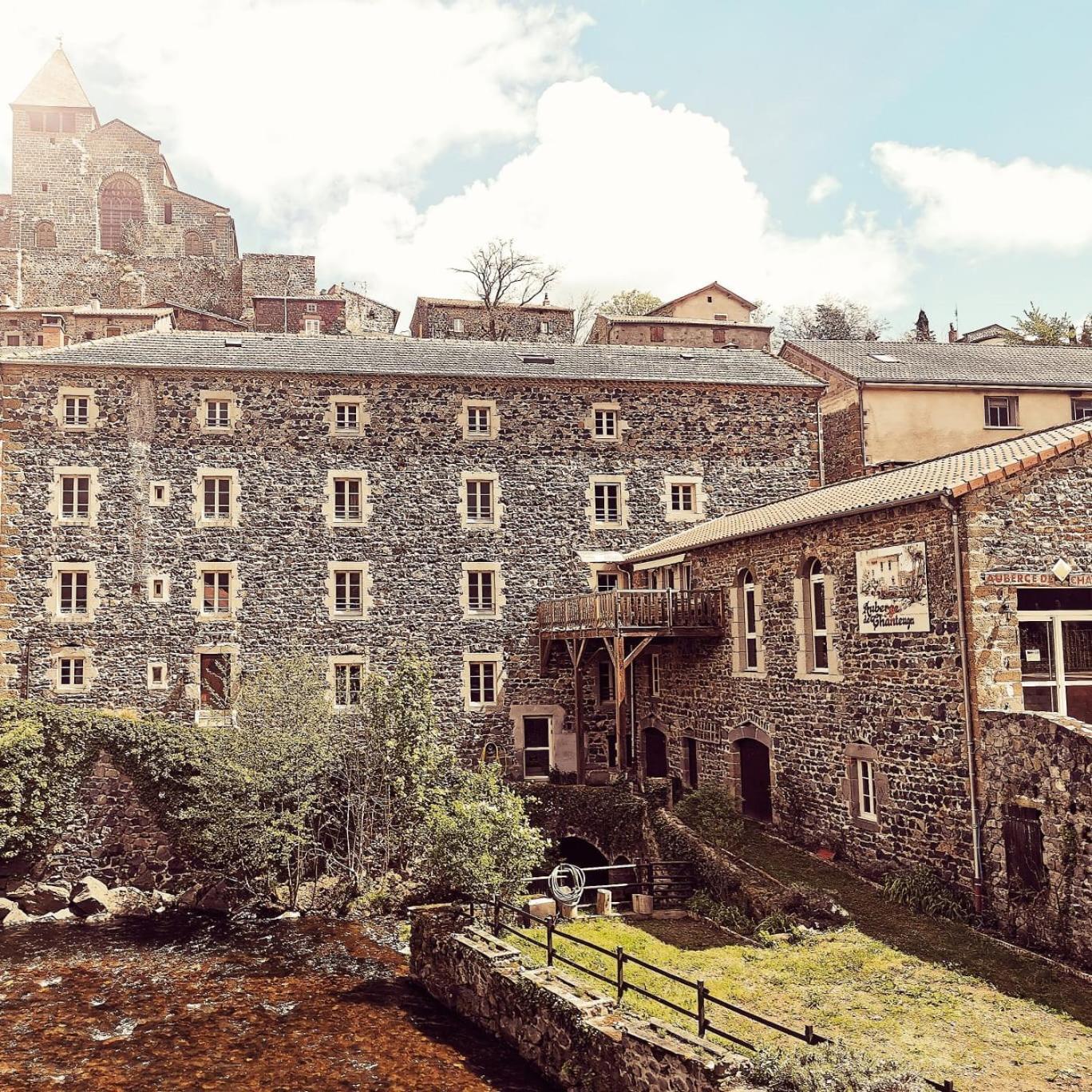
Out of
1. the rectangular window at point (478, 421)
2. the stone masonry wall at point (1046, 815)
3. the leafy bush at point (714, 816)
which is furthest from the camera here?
the rectangular window at point (478, 421)

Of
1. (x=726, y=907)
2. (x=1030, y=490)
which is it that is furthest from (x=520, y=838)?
(x=1030, y=490)

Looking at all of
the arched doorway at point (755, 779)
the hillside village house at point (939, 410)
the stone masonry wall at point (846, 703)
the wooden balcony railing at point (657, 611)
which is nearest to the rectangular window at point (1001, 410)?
the hillside village house at point (939, 410)

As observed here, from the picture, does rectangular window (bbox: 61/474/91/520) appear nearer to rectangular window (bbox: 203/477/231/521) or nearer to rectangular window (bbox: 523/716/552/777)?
rectangular window (bbox: 203/477/231/521)

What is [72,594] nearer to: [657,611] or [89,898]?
[89,898]

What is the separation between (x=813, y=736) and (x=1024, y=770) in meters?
4.86

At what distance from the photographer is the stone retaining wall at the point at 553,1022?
9664mm

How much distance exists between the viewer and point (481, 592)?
26078 mm

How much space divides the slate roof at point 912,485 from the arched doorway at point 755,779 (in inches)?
165

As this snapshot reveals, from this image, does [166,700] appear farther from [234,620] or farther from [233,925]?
[233,925]

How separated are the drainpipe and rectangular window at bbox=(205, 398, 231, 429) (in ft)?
60.5

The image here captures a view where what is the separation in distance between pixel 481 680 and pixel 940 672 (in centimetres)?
1407

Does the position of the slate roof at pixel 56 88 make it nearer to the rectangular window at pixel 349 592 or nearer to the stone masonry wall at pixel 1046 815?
the rectangular window at pixel 349 592

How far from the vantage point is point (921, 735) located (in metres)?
14.2

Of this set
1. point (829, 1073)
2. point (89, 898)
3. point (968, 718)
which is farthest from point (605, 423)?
point (829, 1073)
